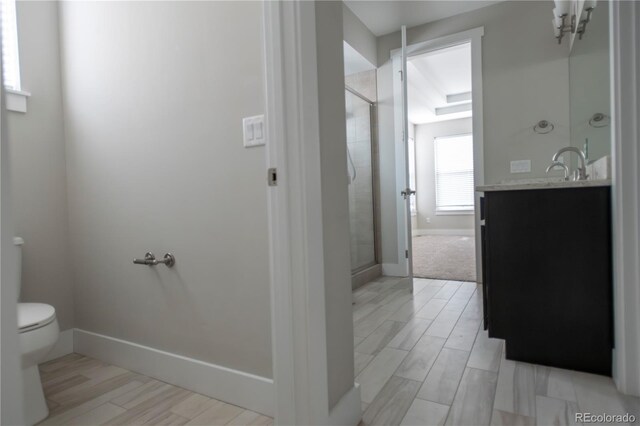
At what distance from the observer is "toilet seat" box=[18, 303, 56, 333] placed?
1287 millimetres

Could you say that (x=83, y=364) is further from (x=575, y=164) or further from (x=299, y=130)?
(x=575, y=164)

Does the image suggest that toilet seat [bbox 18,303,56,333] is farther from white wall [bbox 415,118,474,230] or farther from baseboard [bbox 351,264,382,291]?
white wall [bbox 415,118,474,230]

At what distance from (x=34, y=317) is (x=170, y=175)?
→ 2.52 feet

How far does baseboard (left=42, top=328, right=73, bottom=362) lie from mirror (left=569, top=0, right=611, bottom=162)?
312 centimetres

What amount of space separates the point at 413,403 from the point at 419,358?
1.38 ft

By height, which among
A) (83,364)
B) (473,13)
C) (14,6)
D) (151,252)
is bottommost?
(83,364)

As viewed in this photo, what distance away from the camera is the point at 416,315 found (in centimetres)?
242

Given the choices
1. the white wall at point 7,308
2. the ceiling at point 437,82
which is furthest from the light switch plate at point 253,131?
the ceiling at point 437,82

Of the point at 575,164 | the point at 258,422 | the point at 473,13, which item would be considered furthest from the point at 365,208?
the point at 258,422

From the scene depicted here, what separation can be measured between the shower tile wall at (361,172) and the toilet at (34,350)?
2475mm

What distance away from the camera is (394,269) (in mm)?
3703

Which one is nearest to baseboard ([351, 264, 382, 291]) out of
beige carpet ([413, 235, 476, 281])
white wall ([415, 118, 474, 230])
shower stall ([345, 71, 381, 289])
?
shower stall ([345, 71, 381, 289])

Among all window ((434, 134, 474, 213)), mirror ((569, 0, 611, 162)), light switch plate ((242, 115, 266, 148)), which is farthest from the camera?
window ((434, 134, 474, 213))

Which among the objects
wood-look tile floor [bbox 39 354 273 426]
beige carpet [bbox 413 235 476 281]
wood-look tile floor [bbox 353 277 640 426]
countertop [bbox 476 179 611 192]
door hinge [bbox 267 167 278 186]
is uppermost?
door hinge [bbox 267 167 278 186]
